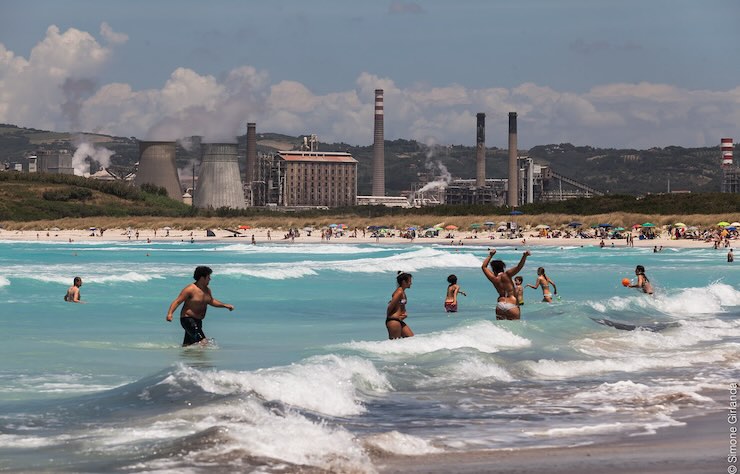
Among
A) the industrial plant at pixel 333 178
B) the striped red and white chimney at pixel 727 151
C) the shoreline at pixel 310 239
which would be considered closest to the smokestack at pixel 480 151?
the industrial plant at pixel 333 178

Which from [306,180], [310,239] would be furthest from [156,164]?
[310,239]

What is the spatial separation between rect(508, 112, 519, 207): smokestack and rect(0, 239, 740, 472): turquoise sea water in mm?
Result: 108159

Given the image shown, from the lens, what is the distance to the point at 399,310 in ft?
47.7

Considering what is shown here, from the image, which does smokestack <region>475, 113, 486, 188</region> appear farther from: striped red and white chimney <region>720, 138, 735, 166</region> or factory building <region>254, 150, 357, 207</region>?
striped red and white chimney <region>720, 138, 735, 166</region>

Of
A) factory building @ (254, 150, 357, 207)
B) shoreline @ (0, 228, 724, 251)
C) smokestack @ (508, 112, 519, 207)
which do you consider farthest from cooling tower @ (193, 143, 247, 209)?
smokestack @ (508, 112, 519, 207)

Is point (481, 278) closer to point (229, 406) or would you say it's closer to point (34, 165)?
point (229, 406)

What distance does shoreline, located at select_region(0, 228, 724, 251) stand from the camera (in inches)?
2640

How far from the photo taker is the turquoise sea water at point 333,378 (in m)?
8.69

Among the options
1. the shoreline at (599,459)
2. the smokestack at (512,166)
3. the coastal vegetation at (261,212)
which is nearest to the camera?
the shoreline at (599,459)

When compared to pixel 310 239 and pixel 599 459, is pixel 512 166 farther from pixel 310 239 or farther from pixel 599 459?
pixel 599 459

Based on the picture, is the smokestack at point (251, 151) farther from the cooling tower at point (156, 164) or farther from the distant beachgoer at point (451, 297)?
the distant beachgoer at point (451, 297)

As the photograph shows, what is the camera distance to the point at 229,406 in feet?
31.7

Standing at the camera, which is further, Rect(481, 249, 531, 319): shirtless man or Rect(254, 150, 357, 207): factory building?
Rect(254, 150, 357, 207): factory building

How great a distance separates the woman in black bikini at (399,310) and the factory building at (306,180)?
13882 centimetres
